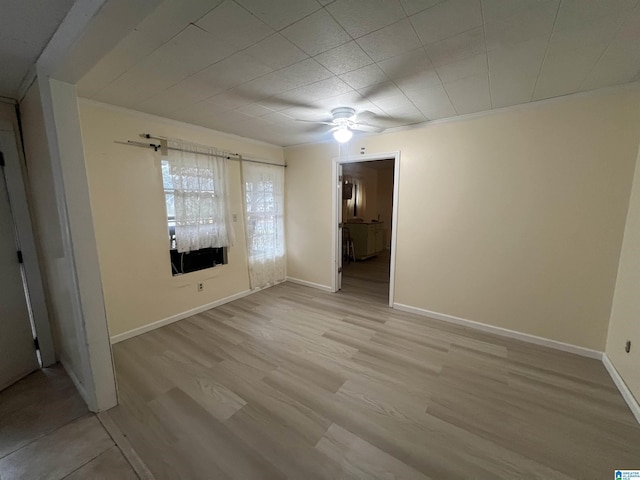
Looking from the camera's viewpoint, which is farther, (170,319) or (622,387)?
(170,319)

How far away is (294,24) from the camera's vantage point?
133cm

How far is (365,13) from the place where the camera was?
1257mm

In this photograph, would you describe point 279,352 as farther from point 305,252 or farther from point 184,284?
point 305,252

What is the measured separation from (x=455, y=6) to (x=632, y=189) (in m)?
2.26

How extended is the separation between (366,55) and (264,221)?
2943 millimetres

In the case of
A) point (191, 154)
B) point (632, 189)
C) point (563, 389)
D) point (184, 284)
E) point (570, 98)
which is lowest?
point (563, 389)

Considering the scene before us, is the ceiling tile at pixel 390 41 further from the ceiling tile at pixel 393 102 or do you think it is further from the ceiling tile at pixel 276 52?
the ceiling tile at pixel 393 102

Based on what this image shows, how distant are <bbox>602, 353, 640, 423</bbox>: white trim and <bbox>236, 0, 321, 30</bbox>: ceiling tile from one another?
10.5 ft

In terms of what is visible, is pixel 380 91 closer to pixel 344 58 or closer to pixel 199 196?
pixel 344 58

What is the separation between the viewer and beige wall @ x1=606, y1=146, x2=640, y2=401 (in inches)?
71.8

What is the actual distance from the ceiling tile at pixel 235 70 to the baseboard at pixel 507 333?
311cm

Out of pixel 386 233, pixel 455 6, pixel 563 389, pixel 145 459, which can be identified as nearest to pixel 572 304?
pixel 563 389

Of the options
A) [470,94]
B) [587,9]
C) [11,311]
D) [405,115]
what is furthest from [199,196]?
[587,9]

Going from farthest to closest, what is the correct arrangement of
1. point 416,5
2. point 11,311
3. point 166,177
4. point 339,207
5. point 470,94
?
point 339,207 < point 166,177 < point 470,94 < point 11,311 < point 416,5
